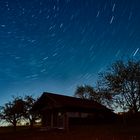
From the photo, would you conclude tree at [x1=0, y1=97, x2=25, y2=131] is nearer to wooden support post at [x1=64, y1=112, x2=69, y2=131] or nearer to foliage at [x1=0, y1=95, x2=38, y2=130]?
foliage at [x1=0, y1=95, x2=38, y2=130]

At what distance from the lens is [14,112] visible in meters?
51.9

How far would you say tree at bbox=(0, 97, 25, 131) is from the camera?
Answer: 170 ft

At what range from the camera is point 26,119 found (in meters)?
53.9

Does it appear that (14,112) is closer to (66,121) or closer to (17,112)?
(17,112)

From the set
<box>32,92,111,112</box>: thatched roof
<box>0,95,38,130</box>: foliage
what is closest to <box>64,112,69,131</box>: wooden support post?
<box>32,92,111,112</box>: thatched roof

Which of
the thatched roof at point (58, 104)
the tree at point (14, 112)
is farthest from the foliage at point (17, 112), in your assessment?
the thatched roof at point (58, 104)

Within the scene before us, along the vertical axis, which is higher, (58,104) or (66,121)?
(58,104)

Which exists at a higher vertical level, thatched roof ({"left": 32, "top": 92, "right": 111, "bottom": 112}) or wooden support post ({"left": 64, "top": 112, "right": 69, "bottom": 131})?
thatched roof ({"left": 32, "top": 92, "right": 111, "bottom": 112})

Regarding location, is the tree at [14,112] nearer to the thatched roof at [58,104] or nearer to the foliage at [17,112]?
→ the foliage at [17,112]

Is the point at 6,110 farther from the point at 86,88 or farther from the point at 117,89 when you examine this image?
the point at 117,89

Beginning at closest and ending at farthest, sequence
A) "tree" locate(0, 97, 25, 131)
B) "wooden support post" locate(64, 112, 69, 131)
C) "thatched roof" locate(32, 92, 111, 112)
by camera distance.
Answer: "thatched roof" locate(32, 92, 111, 112)
"wooden support post" locate(64, 112, 69, 131)
"tree" locate(0, 97, 25, 131)

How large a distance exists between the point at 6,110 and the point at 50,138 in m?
37.7

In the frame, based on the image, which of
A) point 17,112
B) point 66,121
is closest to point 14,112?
point 17,112

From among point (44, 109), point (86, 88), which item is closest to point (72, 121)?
point (44, 109)
